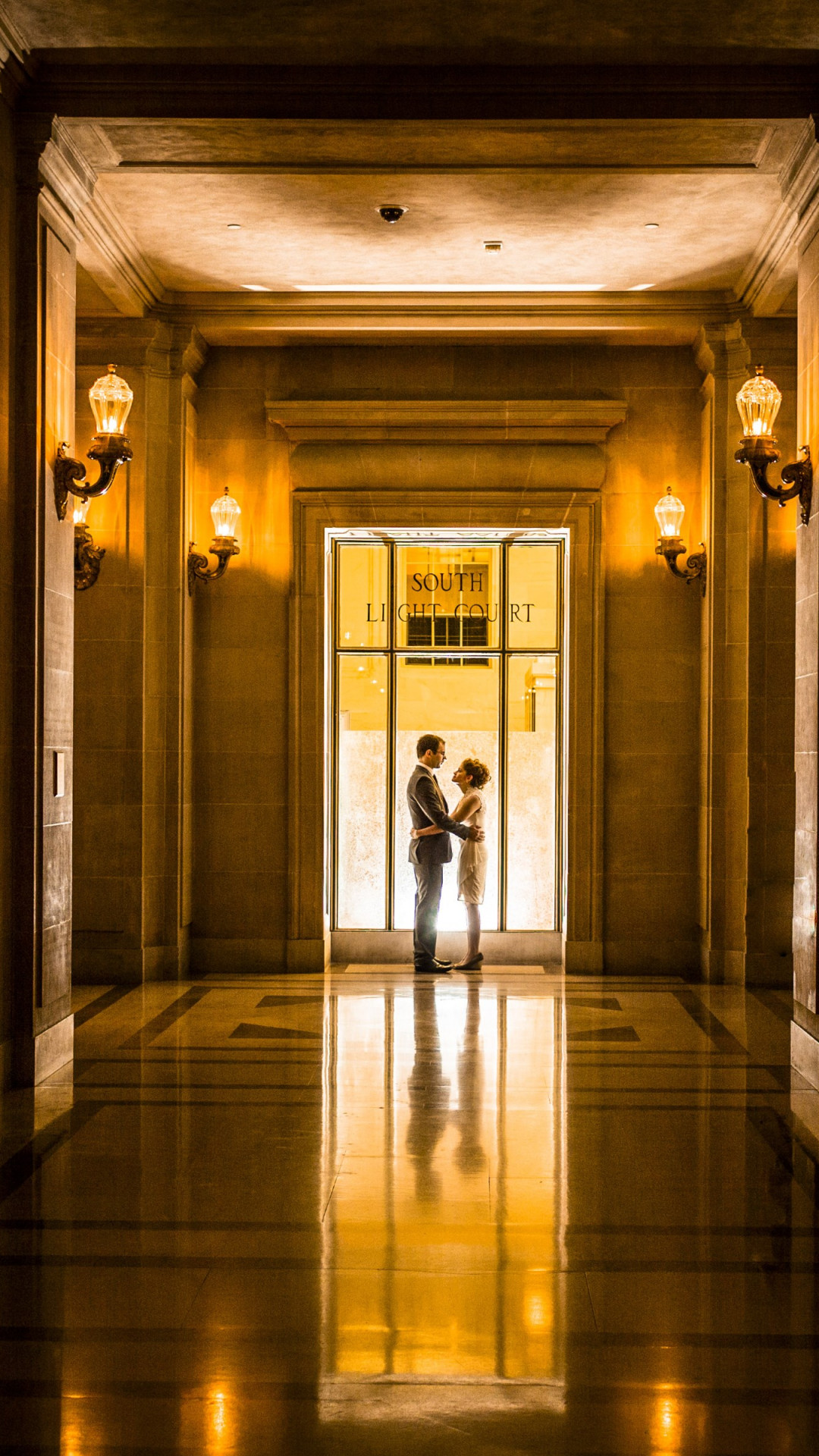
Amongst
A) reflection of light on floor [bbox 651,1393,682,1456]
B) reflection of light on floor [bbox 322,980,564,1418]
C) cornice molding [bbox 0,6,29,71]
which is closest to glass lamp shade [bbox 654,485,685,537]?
reflection of light on floor [bbox 322,980,564,1418]

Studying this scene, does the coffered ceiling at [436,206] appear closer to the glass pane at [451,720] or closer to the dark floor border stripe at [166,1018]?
the glass pane at [451,720]

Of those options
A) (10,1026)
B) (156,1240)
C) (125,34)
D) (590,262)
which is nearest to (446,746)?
(590,262)

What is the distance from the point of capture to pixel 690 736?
1083 cm

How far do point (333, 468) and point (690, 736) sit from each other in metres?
3.48

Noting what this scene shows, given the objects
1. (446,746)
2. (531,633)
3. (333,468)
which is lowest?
(446,746)

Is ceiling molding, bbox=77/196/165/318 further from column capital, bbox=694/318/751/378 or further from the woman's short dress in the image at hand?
the woman's short dress

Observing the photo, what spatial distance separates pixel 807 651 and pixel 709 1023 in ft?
8.92

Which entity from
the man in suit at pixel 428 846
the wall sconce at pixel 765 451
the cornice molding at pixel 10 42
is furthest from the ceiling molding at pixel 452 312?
the cornice molding at pixel 10 42

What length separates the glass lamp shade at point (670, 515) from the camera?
10336 millimetres

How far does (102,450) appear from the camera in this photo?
7.25 m

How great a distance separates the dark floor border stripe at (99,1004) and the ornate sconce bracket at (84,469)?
10.6 ft

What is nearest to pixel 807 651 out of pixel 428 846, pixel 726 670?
pixel 726 670

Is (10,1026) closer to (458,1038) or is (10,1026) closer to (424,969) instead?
(458,1038)

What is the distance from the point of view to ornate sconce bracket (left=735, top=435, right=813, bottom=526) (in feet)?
23.2
